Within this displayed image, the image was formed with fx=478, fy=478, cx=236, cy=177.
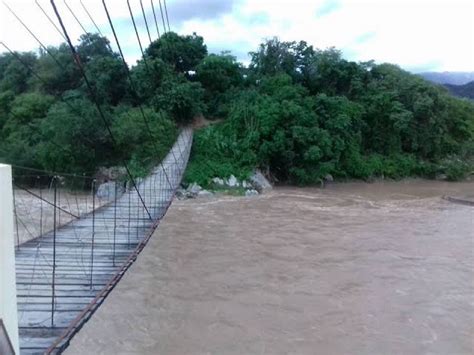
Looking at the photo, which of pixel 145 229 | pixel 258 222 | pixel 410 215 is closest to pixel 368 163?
pixel 410 215

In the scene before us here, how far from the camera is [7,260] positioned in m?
1.23

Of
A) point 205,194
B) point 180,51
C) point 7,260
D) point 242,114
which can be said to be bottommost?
point 205,194

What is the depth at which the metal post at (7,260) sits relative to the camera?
117cm

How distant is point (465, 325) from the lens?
4.65 metres

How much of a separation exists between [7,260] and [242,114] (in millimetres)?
Answer: 13189

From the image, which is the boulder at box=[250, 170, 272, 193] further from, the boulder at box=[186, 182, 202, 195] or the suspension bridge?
the suspension bridge

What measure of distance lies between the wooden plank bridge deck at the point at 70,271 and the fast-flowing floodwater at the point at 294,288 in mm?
835

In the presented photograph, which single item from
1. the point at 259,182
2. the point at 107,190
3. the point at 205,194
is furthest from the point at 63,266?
the point at 259,182

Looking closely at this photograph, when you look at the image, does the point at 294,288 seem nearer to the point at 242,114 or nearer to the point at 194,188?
the point at 194,188

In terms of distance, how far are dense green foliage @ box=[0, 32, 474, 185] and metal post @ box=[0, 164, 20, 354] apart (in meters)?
10.4

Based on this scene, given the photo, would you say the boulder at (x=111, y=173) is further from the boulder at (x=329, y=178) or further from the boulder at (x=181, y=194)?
the boulder at (x=329, y=178)

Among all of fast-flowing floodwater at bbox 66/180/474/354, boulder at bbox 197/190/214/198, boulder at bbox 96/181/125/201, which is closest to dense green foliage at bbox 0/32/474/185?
boulder at bbox 197/190/214/198

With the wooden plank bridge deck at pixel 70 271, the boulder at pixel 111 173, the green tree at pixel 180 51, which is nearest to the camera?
the wooden plank bridge deck at pixel 70 271

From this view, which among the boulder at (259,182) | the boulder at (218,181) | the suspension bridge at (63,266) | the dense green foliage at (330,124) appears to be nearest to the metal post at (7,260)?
the suspension bridge at (63,266)
